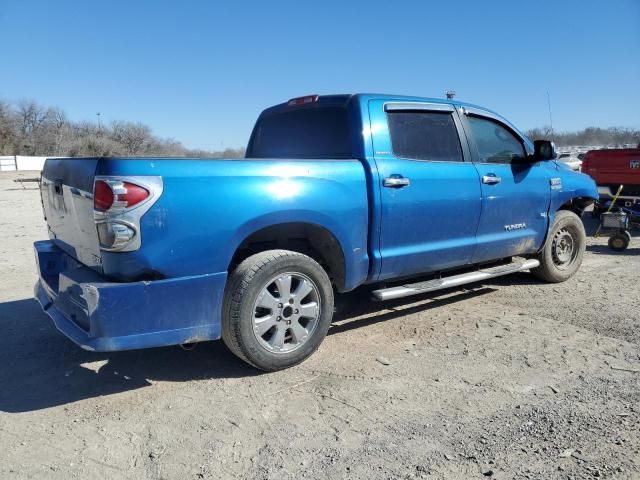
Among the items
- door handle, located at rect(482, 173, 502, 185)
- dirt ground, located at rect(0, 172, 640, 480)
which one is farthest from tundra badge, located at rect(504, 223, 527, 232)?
dirt ground, located at rect(0, 172, 640, 480)

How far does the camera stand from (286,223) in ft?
11.8

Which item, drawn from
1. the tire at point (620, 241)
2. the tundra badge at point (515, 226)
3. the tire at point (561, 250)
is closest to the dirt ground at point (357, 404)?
the tundra badge at point (515, 226)

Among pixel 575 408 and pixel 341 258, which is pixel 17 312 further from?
pixel 575 408

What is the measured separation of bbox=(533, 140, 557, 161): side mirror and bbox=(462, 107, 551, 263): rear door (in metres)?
0.11

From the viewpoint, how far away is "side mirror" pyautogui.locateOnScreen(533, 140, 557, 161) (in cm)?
535

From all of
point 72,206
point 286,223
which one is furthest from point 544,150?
point 72,206

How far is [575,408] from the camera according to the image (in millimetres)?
3070

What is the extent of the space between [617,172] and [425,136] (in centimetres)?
694

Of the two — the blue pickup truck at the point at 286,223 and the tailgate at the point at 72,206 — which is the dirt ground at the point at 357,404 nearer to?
the blue pickup truck at the point at 286,223

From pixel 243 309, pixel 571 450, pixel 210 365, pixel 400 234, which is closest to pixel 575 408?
pixel 571 450

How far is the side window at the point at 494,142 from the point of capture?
16.5 feet

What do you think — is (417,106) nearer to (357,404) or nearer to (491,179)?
(491,179)

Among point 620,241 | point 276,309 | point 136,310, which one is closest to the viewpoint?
point 136,310

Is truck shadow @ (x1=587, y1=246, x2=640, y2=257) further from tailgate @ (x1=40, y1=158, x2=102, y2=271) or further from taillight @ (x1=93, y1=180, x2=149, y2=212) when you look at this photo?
tailgate @ (x1=40, y1=158, x2=102, y2=271)
